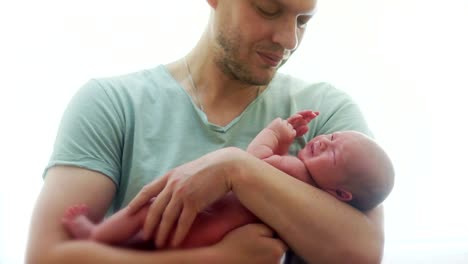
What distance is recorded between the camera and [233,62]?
32.2 inches

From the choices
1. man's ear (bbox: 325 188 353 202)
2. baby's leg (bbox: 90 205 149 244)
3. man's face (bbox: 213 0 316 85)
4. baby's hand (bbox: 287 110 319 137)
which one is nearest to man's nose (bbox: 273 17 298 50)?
man's face (bbox: 213 0 316 85)

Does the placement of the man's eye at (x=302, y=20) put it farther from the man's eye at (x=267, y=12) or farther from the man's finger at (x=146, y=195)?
the man's finger at (x=146, y=195)

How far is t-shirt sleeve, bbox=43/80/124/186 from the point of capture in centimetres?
69

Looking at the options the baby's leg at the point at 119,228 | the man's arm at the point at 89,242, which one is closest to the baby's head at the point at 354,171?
the man's arm at the point at 89,242

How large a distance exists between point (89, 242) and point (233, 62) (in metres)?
0.43

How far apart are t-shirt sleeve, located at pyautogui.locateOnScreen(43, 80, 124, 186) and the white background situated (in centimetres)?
15

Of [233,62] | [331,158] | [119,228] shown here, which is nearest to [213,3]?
[233,62]

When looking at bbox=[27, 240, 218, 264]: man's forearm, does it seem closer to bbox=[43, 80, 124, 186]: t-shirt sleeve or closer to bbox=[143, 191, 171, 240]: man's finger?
bbox=[143, 191, 171, 240]: man's finger

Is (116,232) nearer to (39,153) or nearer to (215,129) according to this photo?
(215,129)

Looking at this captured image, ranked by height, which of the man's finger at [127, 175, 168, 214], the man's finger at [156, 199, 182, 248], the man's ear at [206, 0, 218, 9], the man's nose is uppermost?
the man's ear at [206, 0, 218, 9]

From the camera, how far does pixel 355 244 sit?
1.99ft

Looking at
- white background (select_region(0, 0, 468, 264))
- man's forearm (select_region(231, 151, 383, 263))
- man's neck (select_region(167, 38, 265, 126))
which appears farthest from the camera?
white background (select_region(0, 0, 468, 264))

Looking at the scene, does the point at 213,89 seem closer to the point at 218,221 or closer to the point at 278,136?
the point at 278,136

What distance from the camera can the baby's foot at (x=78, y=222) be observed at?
480mm
